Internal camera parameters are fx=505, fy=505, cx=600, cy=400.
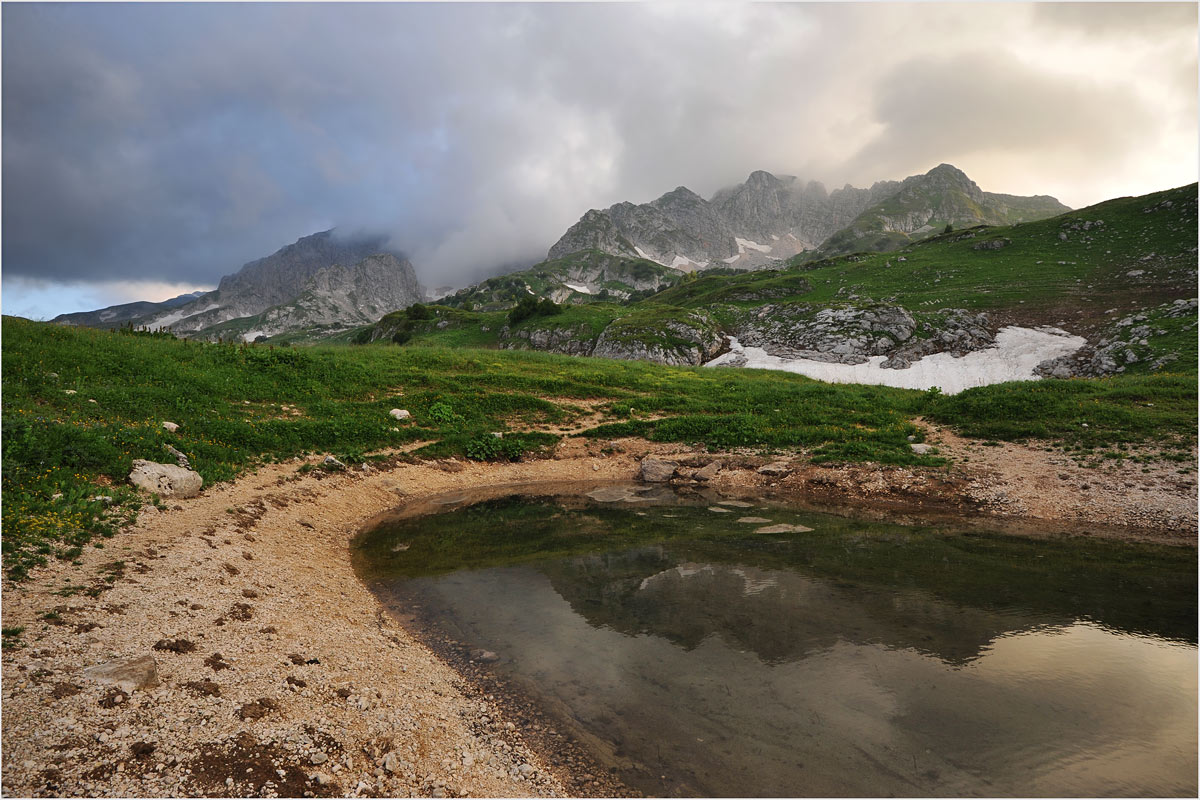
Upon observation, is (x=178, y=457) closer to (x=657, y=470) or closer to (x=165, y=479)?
(x=165, y=479)

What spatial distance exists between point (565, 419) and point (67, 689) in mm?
25910

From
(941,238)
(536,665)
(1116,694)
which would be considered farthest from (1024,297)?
(536,665)

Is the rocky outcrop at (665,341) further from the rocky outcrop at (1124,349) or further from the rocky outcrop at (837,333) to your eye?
the rocky outcrop at (1124,349)

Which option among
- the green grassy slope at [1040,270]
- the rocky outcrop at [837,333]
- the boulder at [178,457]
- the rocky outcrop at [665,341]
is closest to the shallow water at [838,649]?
the boulder at [178,457]

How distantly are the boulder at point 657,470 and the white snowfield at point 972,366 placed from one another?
4482cm

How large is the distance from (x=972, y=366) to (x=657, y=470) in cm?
6387

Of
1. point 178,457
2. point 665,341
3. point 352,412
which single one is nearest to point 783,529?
point 178,457

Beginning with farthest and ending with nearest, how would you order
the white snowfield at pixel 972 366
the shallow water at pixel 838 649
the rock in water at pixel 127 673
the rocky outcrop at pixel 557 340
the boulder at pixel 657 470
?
the rocky outcrop at pixel 557 340, the white snowfield at pixel 972 366, the boulder at pixel 657 470, the shallow water at pixel 838 649, the rock in water at pixel 127 673

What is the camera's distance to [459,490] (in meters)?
22.7

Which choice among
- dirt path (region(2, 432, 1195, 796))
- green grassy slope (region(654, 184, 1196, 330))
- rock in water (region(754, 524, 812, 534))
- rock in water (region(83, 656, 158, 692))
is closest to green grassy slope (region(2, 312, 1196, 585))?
dirt path (region(2, 432, 1195, 796))

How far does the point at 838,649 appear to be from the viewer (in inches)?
387

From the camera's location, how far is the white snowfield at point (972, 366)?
2498 inches

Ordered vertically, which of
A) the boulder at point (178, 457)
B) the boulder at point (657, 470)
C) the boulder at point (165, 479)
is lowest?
the boulder at point (657, 470)

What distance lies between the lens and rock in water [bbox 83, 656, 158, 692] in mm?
6566
